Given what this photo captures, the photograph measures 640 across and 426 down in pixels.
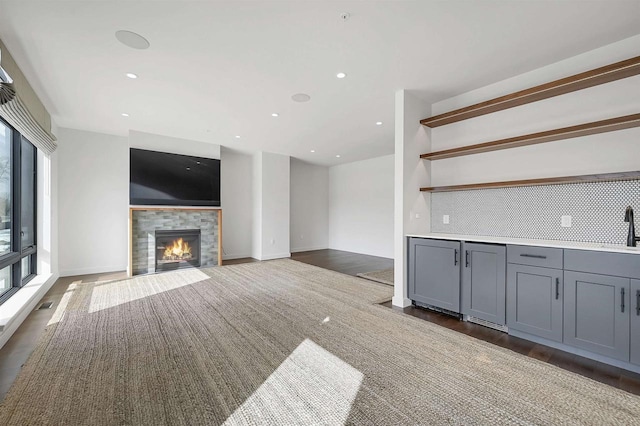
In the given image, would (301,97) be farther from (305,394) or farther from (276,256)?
(276,256)

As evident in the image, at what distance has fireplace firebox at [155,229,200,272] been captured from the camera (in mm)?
5559

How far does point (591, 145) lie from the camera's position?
8.75 ft

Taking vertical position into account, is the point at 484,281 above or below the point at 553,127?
below

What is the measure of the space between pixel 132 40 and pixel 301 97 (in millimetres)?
1910

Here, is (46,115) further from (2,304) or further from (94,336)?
(94,336)

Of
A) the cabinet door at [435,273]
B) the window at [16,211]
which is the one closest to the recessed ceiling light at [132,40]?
the window at [16,211]

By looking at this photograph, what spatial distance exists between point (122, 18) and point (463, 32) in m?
2.81

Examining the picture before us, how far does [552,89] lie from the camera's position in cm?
264

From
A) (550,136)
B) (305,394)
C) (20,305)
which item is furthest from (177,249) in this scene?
(550,136)

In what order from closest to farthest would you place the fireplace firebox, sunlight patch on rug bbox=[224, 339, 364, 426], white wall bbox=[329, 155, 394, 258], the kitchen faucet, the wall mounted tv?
sunlight patch on rug bbox=[224, 339, 364, 426]
the kitchen faucet
the wall mounted tv
the fireplace firebox
white wall bbox=[329, 155, 394, 258]

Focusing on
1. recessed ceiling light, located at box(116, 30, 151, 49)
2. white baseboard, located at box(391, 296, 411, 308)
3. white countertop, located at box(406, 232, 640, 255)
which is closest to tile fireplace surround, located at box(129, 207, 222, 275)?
recessed ceiling light, located at box(116, 30, 151, 49)

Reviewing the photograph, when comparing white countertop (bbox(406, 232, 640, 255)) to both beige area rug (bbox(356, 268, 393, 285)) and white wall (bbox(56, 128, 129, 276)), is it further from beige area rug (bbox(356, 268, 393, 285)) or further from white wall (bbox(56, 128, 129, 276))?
white wall (bbox(56, 128, 129, 276))

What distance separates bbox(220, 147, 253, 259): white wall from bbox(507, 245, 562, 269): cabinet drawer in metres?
5.89

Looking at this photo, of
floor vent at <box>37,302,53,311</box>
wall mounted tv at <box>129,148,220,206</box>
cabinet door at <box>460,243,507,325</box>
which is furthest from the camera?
wall mounted tv at <box>129,148,220,206</box>
